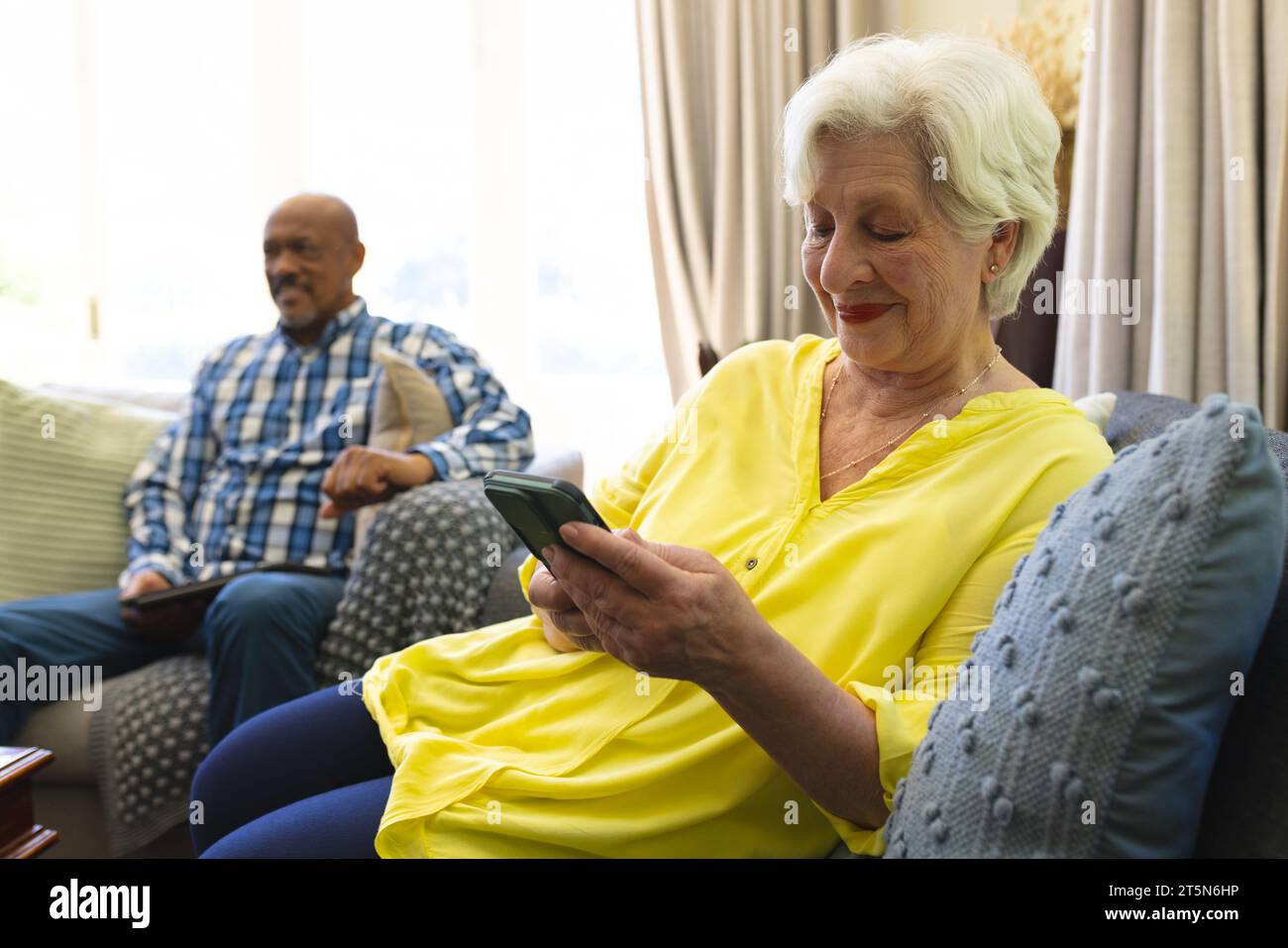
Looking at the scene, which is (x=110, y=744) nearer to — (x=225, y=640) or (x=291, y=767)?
(x=225, y=640)

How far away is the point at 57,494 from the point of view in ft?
7.53

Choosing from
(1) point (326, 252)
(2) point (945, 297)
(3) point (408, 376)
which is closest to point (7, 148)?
(1) point (326, 252)

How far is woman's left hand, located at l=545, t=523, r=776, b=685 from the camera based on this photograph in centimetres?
85

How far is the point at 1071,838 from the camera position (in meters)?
0.69

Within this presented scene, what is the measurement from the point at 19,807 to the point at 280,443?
1296 millimetres

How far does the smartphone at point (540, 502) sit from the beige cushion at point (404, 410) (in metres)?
1.39

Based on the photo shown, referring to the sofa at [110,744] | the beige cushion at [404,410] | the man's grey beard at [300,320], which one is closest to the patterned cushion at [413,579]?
the sofa at [110,744]

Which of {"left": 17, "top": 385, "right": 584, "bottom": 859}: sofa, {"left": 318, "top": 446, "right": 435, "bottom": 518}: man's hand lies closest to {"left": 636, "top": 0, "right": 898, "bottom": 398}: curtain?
{"left": 318, "top": 446, "right": 435, "bottom": 518}: man's hand

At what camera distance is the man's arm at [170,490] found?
2.28 metres

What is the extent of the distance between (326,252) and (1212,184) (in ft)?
6.18

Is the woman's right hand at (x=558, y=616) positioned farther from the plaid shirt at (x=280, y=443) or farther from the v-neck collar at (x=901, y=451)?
the plaid shirt at (x=280, y=443)

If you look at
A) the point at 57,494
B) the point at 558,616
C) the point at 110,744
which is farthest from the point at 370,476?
the point at 558,616

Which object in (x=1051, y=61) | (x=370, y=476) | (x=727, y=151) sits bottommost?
(x=370, y=476)
